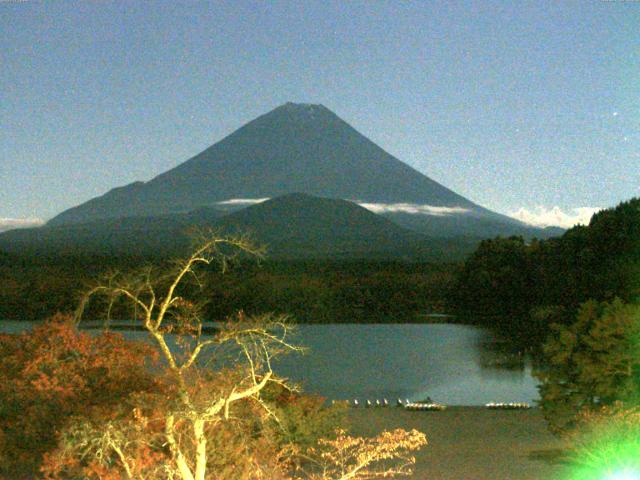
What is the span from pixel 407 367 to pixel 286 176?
4141 inches

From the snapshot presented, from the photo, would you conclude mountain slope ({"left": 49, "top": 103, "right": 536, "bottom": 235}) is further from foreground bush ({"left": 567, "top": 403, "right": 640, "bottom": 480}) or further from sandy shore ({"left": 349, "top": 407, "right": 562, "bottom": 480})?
foreground bush ({"left": 567, "top": 403, "right": 640, "bottom": 480})

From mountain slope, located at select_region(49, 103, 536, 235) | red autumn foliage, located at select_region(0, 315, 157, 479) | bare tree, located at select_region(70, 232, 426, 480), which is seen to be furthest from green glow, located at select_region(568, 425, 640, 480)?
mountain slope, located at select_region(49, 103, 536, 235)

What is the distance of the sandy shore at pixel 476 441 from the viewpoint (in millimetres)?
9858

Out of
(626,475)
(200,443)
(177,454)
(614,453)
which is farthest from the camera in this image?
(614,453)

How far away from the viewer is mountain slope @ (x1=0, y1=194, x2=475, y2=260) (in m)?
84.0

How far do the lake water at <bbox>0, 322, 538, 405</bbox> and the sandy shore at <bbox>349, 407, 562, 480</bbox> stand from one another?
5227 mm

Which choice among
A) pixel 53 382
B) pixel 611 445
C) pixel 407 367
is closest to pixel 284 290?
pixel 407 367

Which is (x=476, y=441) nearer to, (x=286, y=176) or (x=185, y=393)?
(x=185, y=393)

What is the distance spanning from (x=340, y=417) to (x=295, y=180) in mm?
118937

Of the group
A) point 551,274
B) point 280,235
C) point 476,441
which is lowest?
point 476,441

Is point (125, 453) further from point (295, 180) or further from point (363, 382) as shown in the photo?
point (295, 180)

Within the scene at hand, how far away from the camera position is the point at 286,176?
13150 cm

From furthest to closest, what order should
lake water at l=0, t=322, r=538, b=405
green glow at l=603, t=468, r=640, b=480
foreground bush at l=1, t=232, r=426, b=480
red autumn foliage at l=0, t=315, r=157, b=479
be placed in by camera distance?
lake water at l=0, t=322, r=538, b=405 < red autumn foliage at l=0, t=315, r=157, b=479 < green glow at l=603, t=468, r=640, b=480 < foreground bush at l=1, t=232, r=426, b=480

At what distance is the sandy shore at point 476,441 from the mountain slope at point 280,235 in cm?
6570
